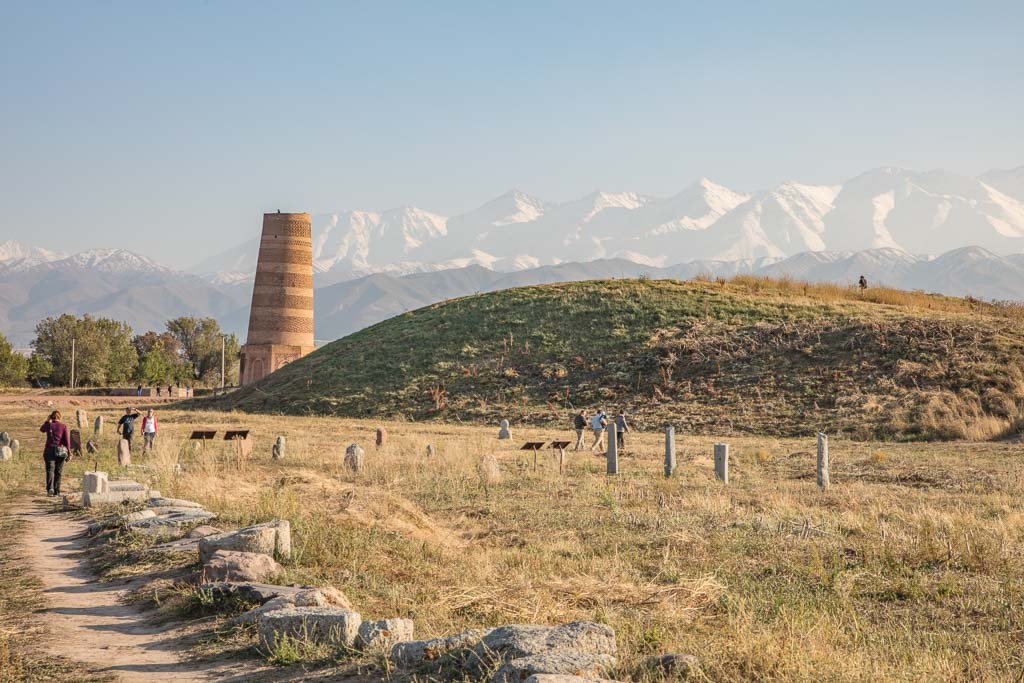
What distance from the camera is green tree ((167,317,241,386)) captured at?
121688 millimetres

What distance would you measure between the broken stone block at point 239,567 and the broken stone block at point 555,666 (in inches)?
196

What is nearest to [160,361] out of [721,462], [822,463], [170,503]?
[721,462]

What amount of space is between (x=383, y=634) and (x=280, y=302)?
216 ft

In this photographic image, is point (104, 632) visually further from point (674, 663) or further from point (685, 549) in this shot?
point (685, 549)

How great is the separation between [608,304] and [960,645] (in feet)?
175

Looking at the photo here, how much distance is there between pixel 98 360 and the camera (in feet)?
321

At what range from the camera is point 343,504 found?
56.5ft

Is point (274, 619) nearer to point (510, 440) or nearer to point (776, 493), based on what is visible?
point (776, 493)

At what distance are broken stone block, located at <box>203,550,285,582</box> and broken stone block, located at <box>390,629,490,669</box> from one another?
3.68 metres

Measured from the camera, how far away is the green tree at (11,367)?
283ft

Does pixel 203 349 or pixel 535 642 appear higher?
pixel 203 349

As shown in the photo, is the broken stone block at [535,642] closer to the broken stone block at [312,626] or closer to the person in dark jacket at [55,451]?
the broken stone block at [312,626]

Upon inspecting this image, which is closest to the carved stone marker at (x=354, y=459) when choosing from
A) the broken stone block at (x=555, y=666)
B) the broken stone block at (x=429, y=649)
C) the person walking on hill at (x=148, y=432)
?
the person walking on hill at (x=148, y=432)

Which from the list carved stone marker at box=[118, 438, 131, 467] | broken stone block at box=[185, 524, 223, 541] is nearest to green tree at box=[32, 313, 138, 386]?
carved stone marker at box=[118, 438, 131, 467]
